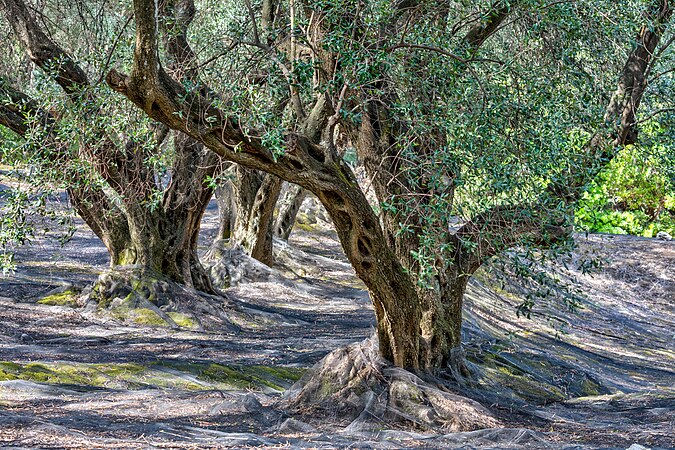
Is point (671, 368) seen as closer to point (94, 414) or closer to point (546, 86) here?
point (546, 86)

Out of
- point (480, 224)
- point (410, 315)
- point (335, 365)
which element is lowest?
point (335, 365)

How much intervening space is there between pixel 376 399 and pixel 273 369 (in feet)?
8.73

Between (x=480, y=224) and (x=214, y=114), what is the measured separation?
2.67m

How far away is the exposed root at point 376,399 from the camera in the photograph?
7.76m

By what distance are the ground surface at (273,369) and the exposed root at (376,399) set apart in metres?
0.26

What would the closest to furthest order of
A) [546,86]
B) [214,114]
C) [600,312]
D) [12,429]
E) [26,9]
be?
[12,429]
[214,114]
[546,86]
[26,9]
[600,312]

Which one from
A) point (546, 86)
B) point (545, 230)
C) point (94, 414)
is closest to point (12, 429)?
point (94, 414)

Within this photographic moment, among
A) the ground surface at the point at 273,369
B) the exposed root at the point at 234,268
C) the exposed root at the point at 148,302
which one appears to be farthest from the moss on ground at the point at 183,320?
the exposed root at the point at 234,268

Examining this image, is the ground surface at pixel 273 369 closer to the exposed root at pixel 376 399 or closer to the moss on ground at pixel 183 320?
the exposed root at pixel 376 399

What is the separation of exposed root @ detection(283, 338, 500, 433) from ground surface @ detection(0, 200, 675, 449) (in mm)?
255

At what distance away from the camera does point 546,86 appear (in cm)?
791

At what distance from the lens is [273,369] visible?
10328mm

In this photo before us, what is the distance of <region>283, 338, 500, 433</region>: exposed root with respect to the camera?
776cm

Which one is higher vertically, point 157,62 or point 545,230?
point 157,62
